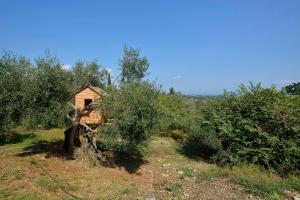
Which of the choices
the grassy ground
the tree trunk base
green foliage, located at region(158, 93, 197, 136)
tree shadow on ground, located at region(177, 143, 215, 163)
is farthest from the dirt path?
green foliage, located at region(158, 93, 197, 136)

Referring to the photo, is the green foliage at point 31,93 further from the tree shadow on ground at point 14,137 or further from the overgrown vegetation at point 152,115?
the tree shadow on ground at point 14,137

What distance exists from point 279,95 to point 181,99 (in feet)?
42.7

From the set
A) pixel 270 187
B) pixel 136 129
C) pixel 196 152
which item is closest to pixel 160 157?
pixel 196 152

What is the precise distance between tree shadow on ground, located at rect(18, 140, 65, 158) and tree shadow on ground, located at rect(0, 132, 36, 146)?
193 cm

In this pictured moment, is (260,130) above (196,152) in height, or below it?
above

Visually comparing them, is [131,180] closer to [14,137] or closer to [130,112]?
[130,112]

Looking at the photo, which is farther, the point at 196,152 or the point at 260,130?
the point at 196,152

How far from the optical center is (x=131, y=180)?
11.5m

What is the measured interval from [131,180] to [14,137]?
1153 cm

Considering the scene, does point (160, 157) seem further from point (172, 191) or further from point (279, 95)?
point (279, 95)

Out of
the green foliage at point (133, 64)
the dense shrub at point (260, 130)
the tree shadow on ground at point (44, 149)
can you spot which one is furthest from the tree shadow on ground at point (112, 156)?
the green foliage at point (133, 64)

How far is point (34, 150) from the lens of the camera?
1522 cm

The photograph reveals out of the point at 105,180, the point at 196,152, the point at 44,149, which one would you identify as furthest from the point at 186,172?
the point at 44,149

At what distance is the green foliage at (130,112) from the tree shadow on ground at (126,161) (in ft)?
4.10
